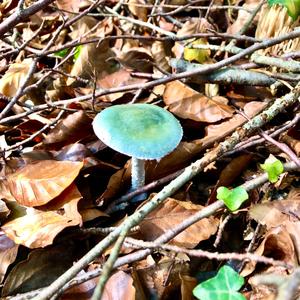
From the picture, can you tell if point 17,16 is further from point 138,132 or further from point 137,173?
point 137,173

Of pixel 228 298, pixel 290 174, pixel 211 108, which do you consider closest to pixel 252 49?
pixel 211 108

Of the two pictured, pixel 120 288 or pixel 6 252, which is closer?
pixel 120 288

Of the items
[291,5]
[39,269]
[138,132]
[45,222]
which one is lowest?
[39,269]

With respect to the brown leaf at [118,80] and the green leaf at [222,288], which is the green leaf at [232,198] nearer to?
the green leaf at [222,288]

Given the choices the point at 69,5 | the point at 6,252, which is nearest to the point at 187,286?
the point at 6,252

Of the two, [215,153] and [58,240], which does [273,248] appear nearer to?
[215,153]

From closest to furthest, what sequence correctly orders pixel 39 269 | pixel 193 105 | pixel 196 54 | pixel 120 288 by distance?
pixel 120 288, pixel 39 269, pixel 193 105, pixel 196 54

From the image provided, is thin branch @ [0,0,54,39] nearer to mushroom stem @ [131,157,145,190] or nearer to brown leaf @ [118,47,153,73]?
mushroom stem @ [131,157,145,190]
